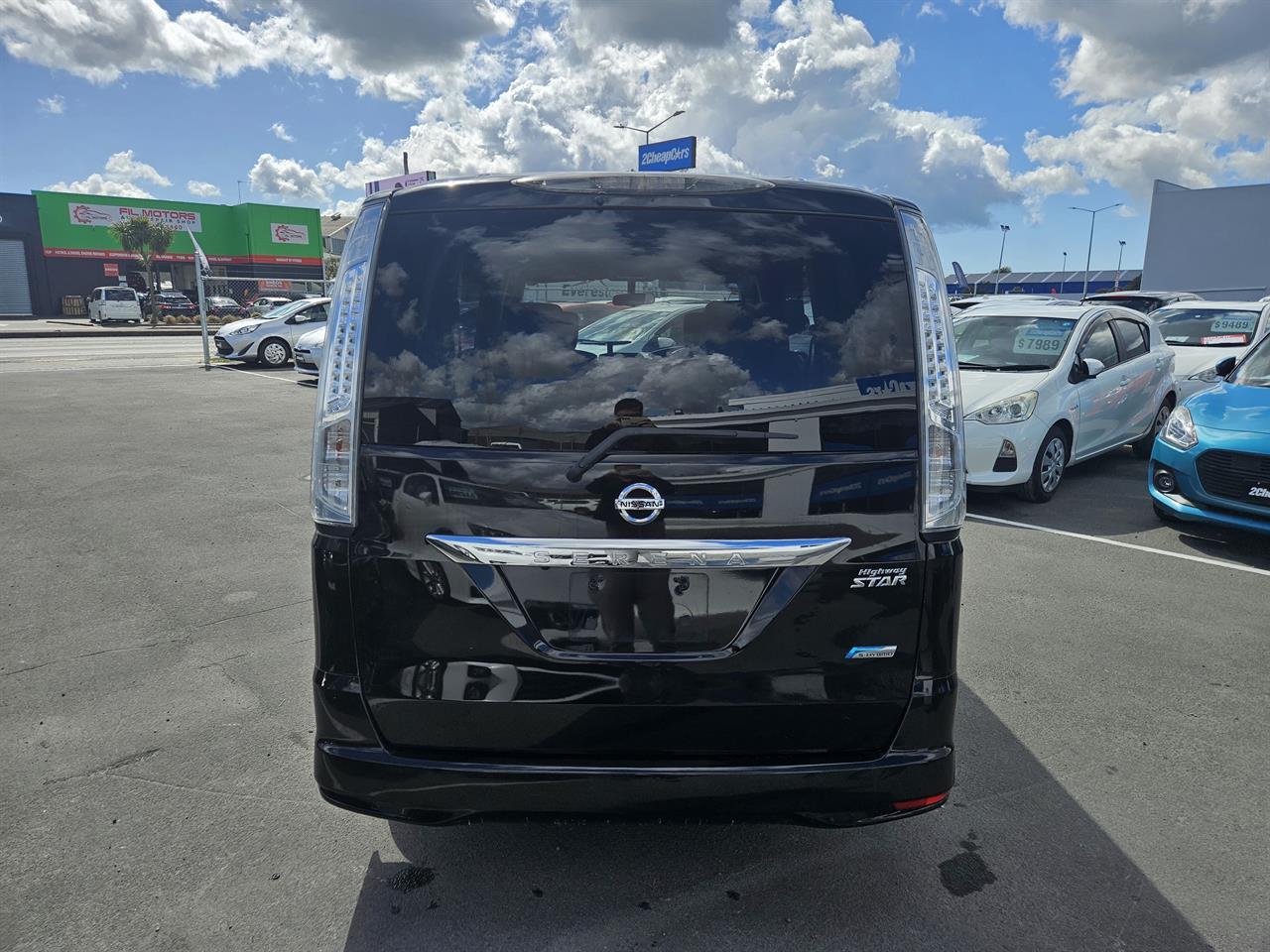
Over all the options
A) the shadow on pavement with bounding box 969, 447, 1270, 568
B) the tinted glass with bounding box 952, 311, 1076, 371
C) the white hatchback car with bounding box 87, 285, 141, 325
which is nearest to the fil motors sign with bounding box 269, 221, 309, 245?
the white hatchback car with bounding box 87, 285, 141, 325

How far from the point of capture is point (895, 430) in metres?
2.32

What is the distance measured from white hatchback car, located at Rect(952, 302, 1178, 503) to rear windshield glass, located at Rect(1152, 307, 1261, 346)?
3.54m

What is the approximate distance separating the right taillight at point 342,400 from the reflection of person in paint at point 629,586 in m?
0.65

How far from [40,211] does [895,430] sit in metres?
56.8

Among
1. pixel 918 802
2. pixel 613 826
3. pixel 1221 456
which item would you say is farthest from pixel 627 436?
pixel 1221 456

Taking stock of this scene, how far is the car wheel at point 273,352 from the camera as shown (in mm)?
20781

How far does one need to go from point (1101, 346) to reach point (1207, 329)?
5.81 metres

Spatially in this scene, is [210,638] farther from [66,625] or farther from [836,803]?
[836,803]

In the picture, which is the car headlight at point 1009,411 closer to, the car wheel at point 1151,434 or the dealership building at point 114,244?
the car wheel at point 1151,434

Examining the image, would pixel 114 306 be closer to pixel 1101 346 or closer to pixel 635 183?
pixel 1101 346

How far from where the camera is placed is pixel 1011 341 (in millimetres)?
8680

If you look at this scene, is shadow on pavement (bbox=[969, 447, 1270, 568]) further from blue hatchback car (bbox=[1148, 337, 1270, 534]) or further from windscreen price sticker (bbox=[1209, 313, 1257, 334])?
windscreen price sticker (bbox=[1209, 313, 1257, 334])

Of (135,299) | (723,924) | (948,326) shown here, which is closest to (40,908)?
(723,924)

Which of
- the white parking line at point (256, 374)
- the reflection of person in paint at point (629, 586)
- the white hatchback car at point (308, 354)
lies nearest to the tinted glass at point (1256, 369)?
→ the reflection of person in paint at point (629, 586)
